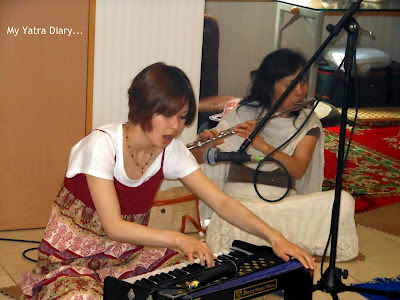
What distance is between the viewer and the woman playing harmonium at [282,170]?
10.5 ft

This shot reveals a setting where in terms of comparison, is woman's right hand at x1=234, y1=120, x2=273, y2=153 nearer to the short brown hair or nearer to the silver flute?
the silver flute

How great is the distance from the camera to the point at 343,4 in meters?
3.84

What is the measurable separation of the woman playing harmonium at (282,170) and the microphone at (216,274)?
1297mm

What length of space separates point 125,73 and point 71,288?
164cm

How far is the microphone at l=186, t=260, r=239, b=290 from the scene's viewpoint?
1727 mm

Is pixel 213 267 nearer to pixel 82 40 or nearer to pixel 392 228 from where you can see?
pixel 82 40

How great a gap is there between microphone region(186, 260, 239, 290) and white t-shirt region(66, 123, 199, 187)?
0.42 meters

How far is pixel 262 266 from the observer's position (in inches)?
74.8

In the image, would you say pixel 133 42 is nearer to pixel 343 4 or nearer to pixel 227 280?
pixel 343 4

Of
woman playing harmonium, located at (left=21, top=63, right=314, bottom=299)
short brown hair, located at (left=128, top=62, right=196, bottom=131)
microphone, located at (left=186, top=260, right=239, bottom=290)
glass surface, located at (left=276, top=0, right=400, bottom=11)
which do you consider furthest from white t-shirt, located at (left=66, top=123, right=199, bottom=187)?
glass surface, located at (left=276, top=0, right=400, bottom=11)

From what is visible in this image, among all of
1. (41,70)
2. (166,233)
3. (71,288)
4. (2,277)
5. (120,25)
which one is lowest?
(2,277)

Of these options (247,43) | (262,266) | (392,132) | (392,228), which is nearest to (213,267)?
(262,266)

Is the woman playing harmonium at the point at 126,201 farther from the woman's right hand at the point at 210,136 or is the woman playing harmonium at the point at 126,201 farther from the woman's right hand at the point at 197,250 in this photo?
the woman's right hand at the point at 210,136

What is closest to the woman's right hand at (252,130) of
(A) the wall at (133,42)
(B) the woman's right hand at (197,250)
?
(A) the wall at (133,42)
